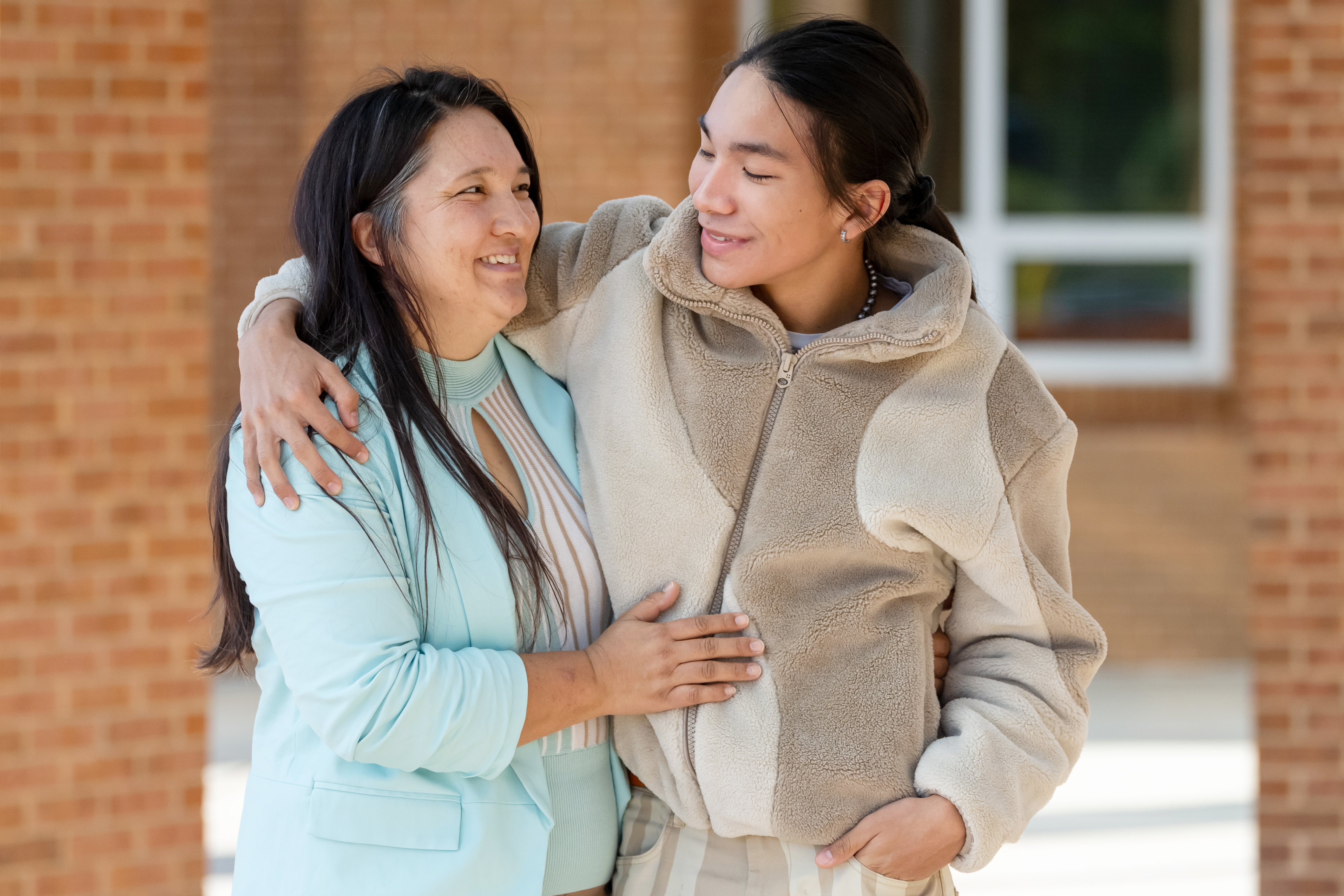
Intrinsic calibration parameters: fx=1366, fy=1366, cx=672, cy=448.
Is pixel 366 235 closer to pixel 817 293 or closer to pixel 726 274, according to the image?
pixel 726 274

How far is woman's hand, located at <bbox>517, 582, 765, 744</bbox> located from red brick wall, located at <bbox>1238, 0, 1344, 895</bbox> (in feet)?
7.67

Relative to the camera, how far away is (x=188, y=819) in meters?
3.68

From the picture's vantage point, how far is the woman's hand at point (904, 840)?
1.92 m

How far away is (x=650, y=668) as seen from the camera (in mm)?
1911

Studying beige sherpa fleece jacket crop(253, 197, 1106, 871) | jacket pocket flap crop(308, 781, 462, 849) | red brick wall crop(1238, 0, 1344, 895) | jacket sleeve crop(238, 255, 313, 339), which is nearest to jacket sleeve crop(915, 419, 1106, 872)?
beige sherpa fleece jacket crop(253, 197, 1106, 871)

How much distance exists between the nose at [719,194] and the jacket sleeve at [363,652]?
645mm

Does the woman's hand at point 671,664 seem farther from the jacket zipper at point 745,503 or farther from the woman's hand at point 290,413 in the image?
the woman's hand at point 290,413

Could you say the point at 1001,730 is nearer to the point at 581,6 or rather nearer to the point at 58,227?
the point at 58,227

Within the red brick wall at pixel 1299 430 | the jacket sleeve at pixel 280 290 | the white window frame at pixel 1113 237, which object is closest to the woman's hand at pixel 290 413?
the jacket sleeve at pixel 280 290

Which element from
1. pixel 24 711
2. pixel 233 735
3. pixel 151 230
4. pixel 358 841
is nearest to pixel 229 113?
pixel 233 735

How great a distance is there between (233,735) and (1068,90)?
225 inches

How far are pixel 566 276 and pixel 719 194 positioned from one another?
32 centimetres

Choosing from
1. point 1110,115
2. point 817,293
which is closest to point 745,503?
point 817,293

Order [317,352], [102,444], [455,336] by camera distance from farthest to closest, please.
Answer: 1. [102,444]
2. [455,336]
3. [317,352]
